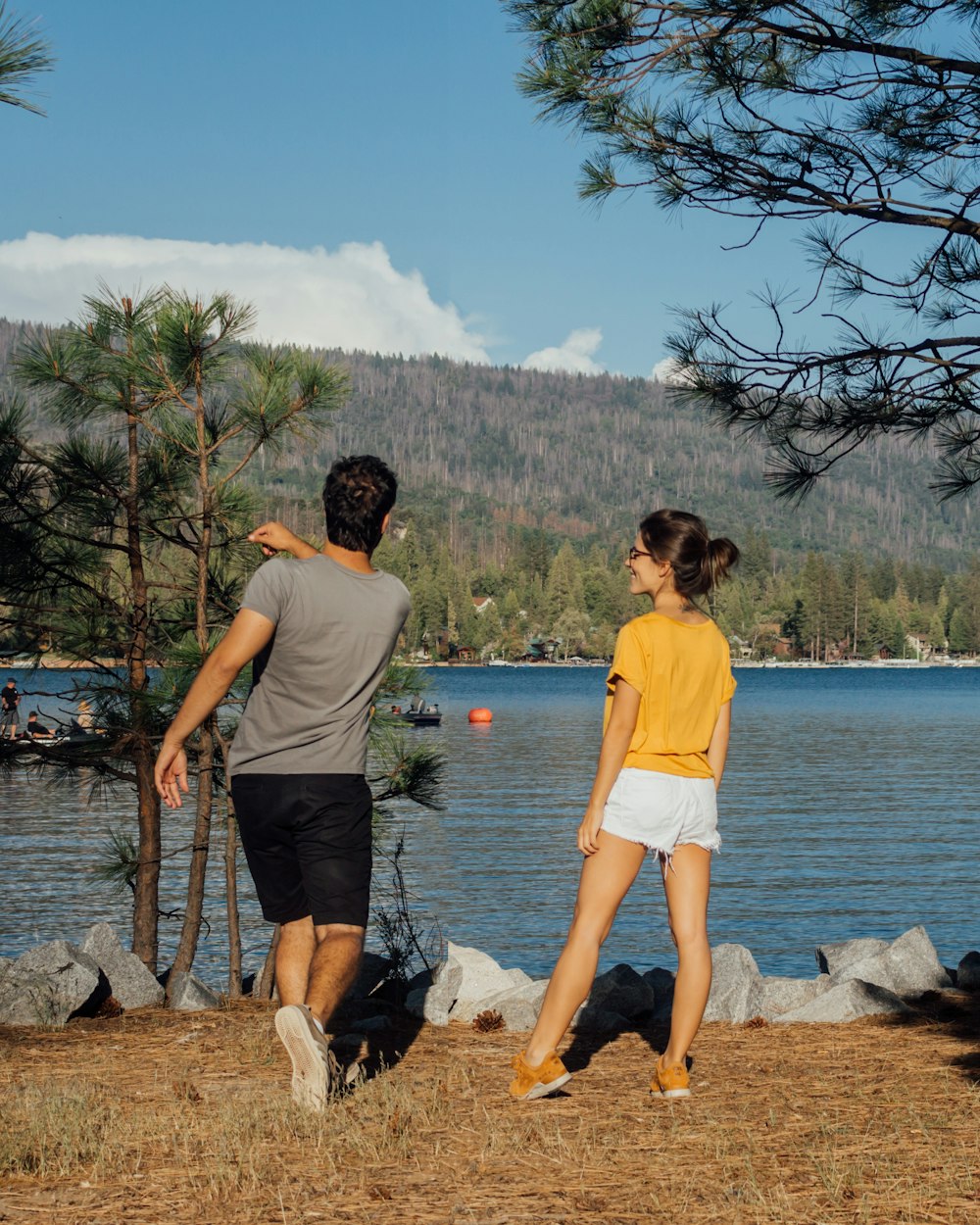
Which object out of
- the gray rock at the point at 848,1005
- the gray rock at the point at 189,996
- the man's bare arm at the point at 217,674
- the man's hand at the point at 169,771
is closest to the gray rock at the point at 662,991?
the gray rock at the point at 848,1005

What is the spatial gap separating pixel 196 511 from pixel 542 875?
11.1 meters

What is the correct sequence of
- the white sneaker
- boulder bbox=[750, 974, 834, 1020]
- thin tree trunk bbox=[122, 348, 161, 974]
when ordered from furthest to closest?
1. thin tree trunk bbox=[122, 348, 161, 974]
2. boulder bbox=[750, 974, 834, 1020]
3. the white sneaker

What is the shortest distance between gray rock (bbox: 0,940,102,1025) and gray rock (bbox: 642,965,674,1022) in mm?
2614

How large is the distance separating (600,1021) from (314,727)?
2.39m

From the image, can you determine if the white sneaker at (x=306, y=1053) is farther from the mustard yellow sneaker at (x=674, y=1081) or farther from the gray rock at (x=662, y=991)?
the gray rock at (x=662, y=991)

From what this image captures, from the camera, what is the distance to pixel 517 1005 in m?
5.95

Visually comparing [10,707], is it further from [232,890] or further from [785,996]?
[785,996]

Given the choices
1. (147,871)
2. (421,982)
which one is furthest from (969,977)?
(147,871)

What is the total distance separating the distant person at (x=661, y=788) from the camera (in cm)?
435

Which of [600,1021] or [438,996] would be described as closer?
[600,1021]

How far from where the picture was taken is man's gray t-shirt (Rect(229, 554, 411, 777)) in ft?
14.1

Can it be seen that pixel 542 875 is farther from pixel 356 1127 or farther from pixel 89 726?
pixel 356 1127

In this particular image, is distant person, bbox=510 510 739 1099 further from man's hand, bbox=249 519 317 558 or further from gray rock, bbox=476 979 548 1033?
gray rock, bbox=476 979 548 1033

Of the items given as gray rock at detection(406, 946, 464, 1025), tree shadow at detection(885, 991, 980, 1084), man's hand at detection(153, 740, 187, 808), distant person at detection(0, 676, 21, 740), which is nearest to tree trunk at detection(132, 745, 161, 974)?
distant person at detection(0, 676, 21, 740)
